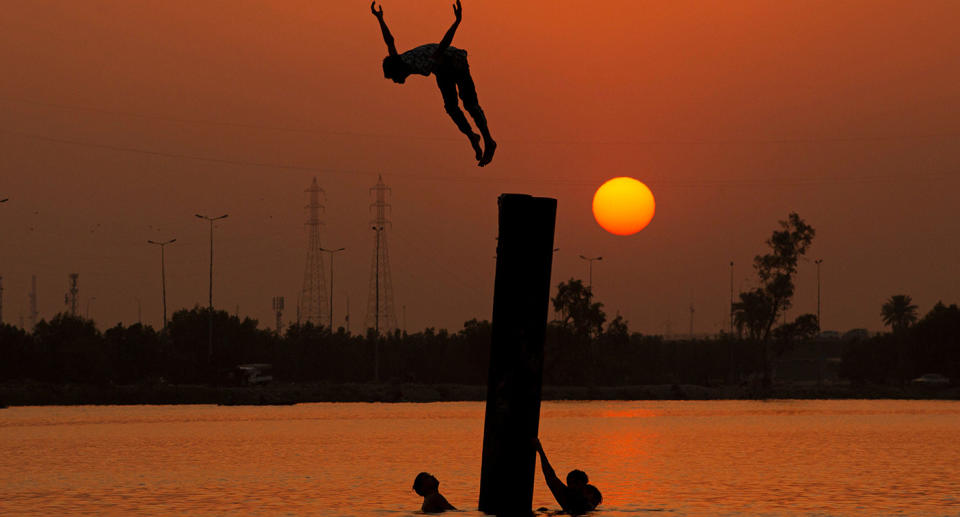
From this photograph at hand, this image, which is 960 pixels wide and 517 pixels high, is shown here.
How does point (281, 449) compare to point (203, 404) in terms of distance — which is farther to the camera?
point (203, 404)

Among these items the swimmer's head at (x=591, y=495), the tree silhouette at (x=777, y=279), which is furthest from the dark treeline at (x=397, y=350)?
the swimmer's head at (x=591, y=495)

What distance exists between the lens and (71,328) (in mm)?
157000

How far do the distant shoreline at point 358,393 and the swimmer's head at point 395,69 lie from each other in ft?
381

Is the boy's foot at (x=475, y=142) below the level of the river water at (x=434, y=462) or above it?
above

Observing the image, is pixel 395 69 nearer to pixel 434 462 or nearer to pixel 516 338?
pixel 516 338

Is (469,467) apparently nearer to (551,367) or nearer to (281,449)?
(281,449)

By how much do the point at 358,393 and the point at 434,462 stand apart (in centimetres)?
9431

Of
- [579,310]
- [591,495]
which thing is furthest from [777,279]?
[591,495]

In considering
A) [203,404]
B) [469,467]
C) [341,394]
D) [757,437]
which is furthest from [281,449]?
[341,394]

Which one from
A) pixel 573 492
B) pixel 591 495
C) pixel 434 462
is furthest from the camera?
pixel 434 462

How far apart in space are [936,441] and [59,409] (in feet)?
247

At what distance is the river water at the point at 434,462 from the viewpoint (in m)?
41.4

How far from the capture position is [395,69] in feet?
63.3

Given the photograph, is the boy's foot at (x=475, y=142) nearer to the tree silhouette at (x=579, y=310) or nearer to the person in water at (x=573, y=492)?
the person in water at (x=573, y=492)
